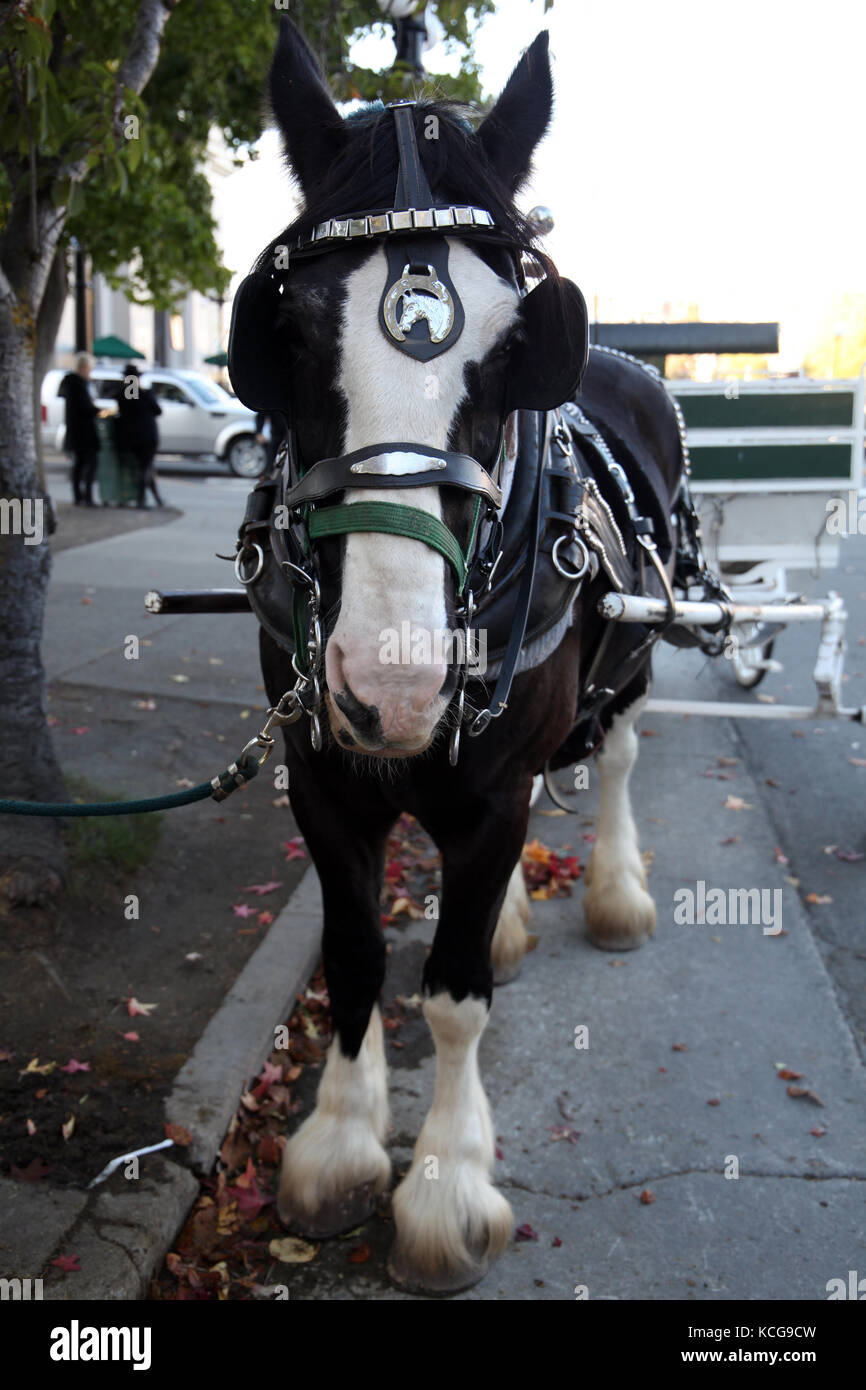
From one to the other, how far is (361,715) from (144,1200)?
165 centimetres

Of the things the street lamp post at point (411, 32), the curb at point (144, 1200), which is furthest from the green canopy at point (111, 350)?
the curb at point (144, 1200)

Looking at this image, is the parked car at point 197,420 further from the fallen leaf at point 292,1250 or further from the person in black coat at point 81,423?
the fallen leaf at point 292,1250

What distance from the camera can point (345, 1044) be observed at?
300 centimetres

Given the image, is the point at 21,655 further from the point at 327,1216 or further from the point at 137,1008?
the point at 327,1216

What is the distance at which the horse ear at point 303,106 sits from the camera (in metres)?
2.26

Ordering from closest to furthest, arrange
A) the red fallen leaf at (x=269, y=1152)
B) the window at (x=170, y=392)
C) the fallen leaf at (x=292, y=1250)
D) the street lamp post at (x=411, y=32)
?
1. the fallen leaf at (x=292, y=1250)
2. the red fallen leaf at (x=269, y=1152)
3. the street lamp post at (x=411, y=32)
4. the window at (x=170, y=392)

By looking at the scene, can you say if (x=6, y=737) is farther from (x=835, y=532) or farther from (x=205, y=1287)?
(x=835, y=532)

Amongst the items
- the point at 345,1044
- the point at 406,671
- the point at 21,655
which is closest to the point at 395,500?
the point at 406,671

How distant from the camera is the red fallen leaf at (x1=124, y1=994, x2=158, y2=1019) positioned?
11.8ft

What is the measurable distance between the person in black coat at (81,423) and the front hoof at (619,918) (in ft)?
40.5

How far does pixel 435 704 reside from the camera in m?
1.89

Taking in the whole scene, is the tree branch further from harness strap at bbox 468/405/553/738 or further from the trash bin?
the trash bin

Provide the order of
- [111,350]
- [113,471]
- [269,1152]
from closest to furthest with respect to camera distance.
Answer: [269,1152] → [113,471] → [111,350]
